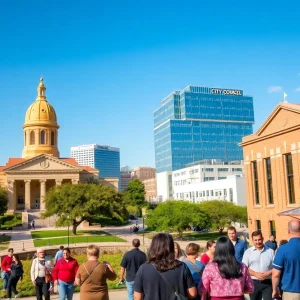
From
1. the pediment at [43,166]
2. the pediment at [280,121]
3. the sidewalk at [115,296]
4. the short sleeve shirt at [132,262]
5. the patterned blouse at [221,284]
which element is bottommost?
the sidewalk at [115,296]

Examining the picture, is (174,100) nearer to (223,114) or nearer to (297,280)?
(223,114)

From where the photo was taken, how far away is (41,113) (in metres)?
92.4

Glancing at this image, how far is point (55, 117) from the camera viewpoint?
95125mm

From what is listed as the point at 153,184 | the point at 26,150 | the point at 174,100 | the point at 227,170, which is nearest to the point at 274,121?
the point at 26,150

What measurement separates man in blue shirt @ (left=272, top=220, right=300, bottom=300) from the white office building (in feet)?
224

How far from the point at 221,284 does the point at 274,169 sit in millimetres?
26742

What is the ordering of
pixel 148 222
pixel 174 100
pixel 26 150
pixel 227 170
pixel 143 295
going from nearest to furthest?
pixel 143 295
pixel 148 222
pixel 26 150
pixel 227 170
pixel 174 100

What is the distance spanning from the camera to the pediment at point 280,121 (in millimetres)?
28812

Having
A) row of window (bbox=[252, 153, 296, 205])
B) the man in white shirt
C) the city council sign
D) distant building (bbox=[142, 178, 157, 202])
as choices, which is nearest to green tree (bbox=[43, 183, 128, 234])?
row of window (bbox=[252, 153, 296, 205])

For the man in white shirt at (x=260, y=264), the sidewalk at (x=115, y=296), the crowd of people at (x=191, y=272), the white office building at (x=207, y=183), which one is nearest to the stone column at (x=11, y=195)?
the white office building at (x=207, y=183)

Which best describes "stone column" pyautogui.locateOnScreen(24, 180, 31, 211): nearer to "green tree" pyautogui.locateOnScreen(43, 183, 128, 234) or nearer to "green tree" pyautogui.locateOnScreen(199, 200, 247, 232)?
"green tree" pyautogui.locateOnScreen(43, 183, 128, 234)

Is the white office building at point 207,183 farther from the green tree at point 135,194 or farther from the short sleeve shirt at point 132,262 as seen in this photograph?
the short sleeve shirt at point 132,262

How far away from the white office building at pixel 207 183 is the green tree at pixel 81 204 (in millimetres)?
28388

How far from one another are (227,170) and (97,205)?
65328 mm
